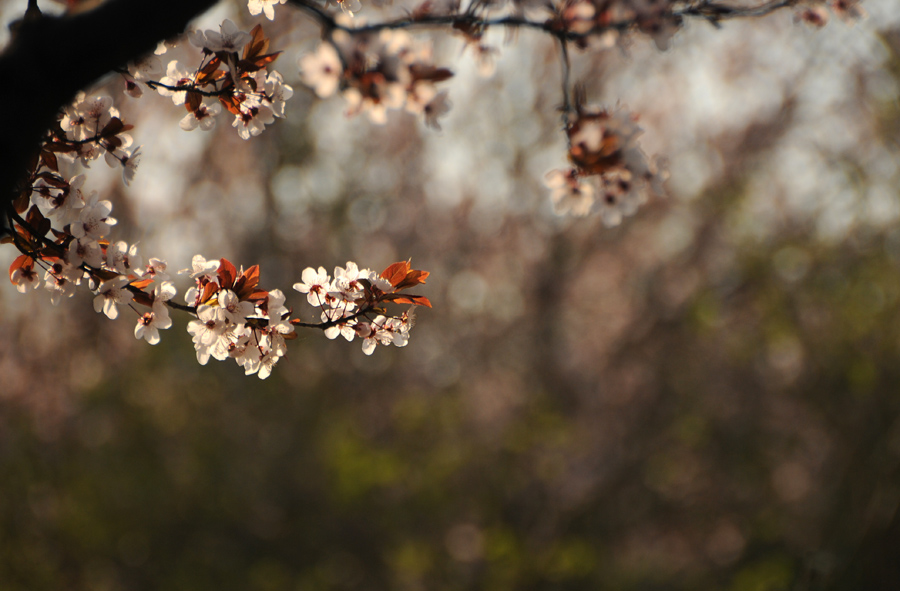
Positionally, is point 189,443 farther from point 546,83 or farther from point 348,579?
point 546,83

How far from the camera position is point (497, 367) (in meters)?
7.36

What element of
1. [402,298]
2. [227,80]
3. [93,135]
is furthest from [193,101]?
[402,298]

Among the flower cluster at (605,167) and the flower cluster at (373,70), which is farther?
the flower cluster at (605,167)

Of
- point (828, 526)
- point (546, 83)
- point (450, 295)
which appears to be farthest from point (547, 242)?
point (828, 526)

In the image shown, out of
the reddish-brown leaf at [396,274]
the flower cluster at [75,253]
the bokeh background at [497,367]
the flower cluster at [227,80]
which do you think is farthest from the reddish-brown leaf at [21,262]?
the bokeh background at [497,367]

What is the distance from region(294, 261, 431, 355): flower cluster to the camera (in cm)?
136

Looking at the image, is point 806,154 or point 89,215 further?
point 806,154

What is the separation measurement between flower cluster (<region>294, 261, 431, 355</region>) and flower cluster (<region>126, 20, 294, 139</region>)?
41 cm

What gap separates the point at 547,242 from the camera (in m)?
6.73

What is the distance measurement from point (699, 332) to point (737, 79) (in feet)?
8.52

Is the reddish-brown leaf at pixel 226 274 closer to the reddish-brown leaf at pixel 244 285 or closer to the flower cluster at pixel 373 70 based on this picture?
the reddish-brown leaf at pixel 244 285

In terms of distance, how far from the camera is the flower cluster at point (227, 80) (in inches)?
50.5

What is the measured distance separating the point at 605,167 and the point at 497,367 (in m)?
6.16

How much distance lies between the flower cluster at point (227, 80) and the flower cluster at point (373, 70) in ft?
1.03
